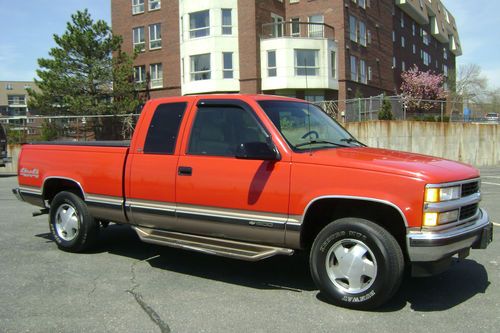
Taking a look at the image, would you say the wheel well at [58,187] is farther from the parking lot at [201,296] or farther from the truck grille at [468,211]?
the truck grille at [468,211]

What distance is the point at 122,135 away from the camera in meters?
24.0

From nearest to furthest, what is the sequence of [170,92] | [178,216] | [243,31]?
[178,216]
[243,31]
[170,92]

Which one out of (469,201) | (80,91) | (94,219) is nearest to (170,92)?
(80,91)

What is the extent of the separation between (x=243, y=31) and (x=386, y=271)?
104ft

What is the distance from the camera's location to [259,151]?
4711 mm

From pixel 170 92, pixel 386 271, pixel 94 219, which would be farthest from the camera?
pixel 170 92

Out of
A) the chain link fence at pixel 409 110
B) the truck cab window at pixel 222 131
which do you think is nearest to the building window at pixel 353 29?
the chain link fence at pixel 409 110

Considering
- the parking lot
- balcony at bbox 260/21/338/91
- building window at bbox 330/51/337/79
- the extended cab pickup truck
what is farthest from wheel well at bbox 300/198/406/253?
building window at bbox 330/51/337/79

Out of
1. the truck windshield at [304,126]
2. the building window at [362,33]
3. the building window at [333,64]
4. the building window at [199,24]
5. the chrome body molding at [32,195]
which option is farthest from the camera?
the building window at [362,33]

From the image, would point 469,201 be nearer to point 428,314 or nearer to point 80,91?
point 428,314

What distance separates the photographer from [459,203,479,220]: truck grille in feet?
14.6

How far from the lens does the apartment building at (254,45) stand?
112 feet

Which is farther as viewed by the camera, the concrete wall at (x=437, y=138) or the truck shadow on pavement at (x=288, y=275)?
the concrete wall at (x=437, y=138)

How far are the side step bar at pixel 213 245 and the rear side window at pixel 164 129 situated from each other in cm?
90
